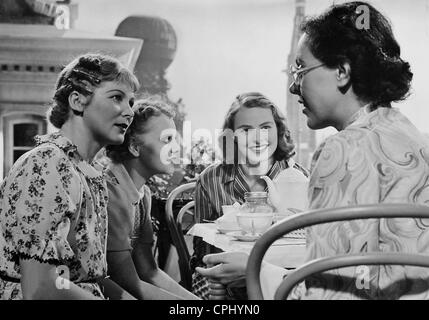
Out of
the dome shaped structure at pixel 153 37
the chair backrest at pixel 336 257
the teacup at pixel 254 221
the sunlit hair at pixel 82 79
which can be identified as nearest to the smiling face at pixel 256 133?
the teacup at pixel 254 221

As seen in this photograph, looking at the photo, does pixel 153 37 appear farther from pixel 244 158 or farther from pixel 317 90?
pixel 317 90

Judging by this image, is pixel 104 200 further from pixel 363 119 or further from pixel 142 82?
pixel 142 82

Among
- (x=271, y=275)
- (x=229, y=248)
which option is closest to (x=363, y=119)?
(x=271, y=275)

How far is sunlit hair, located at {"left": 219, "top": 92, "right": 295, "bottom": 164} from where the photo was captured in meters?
2.20

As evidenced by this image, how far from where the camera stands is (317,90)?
3.40ft

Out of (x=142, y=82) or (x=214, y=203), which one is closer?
(x=214, y=203)

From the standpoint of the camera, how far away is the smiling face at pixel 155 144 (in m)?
1.76

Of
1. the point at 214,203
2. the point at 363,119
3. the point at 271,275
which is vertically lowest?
the point at 214,203

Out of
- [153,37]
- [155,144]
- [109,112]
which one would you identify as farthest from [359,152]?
[153,37]

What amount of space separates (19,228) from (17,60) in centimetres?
296

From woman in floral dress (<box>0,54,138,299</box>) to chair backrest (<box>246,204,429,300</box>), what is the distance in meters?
0.42

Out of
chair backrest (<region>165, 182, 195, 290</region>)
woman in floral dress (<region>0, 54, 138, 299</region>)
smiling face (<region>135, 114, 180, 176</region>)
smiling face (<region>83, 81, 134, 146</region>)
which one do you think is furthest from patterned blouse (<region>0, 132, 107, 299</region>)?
chair backrest (<region>165, 182, 195, 290</region>)

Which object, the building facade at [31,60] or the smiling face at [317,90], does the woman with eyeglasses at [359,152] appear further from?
the building facade at [31,60]
